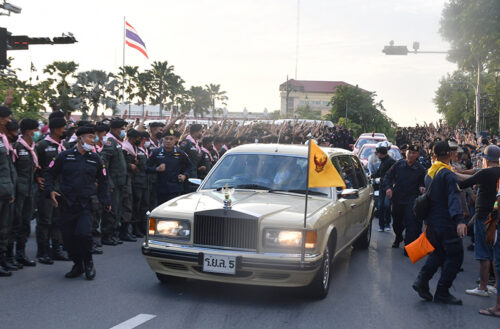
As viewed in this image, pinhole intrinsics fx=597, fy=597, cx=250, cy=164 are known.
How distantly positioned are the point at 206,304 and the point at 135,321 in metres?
0.91

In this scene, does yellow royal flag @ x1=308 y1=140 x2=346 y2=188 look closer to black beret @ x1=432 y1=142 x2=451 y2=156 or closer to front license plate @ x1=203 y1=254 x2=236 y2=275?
black beret @ x1=432 y1=142 x2=451 y2=156

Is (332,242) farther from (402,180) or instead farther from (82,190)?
(402,180)

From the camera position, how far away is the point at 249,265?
598cm

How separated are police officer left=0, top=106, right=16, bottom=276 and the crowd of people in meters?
0.01

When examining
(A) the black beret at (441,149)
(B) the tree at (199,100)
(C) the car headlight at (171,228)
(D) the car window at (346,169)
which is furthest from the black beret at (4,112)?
(B) the tree at (199,100)

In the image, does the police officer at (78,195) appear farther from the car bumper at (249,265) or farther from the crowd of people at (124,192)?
the car bumper at (249,265)

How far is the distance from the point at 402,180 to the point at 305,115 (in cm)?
10160

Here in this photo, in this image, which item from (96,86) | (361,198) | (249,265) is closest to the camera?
(249,265)

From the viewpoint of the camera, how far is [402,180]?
10445mm

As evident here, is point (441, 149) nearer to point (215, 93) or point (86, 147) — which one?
point (86, 147)

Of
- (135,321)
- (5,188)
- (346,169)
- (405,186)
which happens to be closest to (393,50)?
(405,186)

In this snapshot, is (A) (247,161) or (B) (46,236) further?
(B) (46,236)

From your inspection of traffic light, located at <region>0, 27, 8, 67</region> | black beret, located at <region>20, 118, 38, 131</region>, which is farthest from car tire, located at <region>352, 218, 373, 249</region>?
traffic light, located at <region>0, 27, 8, 67</region>

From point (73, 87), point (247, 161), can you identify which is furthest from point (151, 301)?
point (73, 87)
